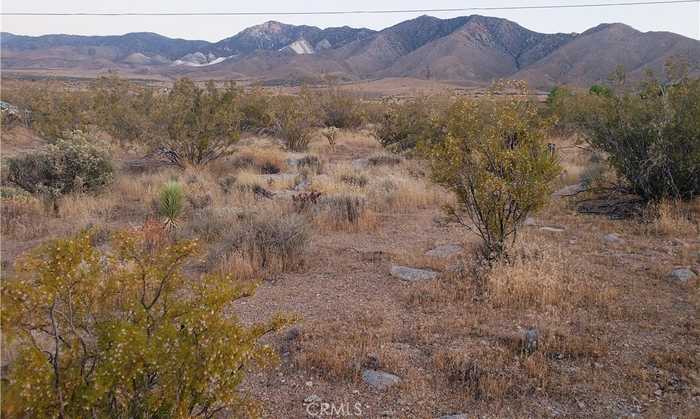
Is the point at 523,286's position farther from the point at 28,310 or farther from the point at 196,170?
the point at 196,170

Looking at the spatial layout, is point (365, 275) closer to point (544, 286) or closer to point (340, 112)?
point (544, 286)

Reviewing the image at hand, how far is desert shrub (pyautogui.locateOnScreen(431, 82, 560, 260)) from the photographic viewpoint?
21.4 ft

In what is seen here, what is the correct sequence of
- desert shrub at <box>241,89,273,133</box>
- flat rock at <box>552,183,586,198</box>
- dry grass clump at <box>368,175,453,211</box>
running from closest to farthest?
dry grass clump at <box>368,175,453,211</box>, flat rock at <box>552,183,586,198</box>, desert shrub at <box>241,89,273,133</box>

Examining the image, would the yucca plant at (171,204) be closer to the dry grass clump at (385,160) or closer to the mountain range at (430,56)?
the dry grass clump at (385,160)

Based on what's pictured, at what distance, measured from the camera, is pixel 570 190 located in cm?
1201

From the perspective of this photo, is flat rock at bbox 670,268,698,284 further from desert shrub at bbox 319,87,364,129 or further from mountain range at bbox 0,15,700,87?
mountain range at bbox 0,15,700,87

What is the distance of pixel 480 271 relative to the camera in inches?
252

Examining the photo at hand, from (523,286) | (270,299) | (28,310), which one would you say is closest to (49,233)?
(270,299)

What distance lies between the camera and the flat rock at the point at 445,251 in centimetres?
752

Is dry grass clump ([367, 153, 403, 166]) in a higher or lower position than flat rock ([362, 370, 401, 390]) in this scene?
higher

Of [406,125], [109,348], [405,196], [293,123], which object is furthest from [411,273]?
[406,125]

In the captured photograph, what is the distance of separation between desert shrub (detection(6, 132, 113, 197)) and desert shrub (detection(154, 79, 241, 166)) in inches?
119

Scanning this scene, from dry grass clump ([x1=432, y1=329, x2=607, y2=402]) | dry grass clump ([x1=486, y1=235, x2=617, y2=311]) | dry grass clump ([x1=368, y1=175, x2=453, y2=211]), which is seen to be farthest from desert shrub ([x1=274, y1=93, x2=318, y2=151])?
dry grass clump ([x1=432, y1=329, x2=607, y2=402])

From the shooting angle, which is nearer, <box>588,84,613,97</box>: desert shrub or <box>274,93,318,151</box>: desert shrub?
<box>588,84,613,97</box>: desert shrub
